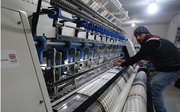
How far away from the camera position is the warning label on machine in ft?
1.84

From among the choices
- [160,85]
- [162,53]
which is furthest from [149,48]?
[160,85]

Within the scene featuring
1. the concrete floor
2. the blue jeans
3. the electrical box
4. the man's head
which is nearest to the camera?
the electrical box

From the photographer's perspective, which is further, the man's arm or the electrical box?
the man's arm

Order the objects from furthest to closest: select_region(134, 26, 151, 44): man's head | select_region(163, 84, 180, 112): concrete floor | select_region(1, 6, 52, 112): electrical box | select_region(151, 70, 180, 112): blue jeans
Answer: select_region(163, 84, 180, 112): concrete floor < select_region(134, 26, 151, 44): man's head < select_region(151, 70, 180, 112): blue jeans < select_region(1, 6, 52, 112): electrical box

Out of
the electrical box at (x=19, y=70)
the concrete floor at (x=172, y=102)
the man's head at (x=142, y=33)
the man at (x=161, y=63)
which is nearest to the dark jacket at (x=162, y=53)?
the man at (x=161, y=63)

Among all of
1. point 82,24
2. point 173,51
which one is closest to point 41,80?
point 82,24

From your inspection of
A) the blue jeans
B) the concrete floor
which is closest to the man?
the blue jeans

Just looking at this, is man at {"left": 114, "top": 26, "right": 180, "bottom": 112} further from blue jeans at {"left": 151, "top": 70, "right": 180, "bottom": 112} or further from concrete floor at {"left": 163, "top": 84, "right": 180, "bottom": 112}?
concrete floor at {"left": 163, "top": 84, "right": 180, "bottom": 112}

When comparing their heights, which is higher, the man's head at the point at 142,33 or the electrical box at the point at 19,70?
the man's head at the point at 142,33

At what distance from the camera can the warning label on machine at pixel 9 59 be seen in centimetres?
56

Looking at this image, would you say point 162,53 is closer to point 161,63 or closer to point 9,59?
point 161,63

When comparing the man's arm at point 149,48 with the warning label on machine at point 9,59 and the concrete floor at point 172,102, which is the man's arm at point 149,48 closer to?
the concrete floor at point 172,102

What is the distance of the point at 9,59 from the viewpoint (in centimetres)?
58

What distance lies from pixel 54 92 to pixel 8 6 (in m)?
0.81
